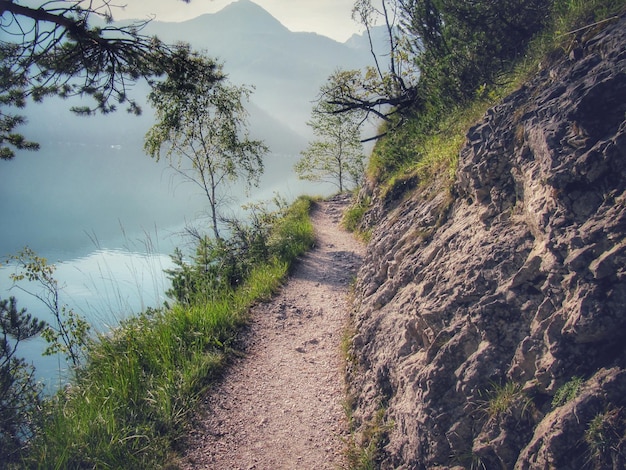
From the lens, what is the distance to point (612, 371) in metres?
→ 2.24

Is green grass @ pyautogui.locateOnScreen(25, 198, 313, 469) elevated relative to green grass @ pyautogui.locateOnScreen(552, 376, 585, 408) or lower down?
lower down

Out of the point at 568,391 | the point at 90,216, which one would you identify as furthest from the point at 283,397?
the point at 90,216

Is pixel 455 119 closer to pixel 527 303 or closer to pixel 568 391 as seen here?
pixel 527 303

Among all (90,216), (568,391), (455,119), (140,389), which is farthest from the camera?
(90,216)

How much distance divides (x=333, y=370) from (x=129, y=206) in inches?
2723

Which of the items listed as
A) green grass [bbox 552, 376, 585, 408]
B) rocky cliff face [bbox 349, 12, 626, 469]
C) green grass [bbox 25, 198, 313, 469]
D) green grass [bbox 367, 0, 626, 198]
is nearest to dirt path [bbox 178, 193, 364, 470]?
green grass [bbox 25, 198, 313, 469]

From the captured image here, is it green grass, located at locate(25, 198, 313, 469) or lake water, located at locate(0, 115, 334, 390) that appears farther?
lake water, located at locate(0, 115, 334, 390)

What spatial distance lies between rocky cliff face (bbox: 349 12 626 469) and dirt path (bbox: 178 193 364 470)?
56 cm

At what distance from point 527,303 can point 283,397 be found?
10.3 ft

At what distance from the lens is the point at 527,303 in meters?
2.95

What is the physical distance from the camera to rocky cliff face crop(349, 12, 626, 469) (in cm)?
236

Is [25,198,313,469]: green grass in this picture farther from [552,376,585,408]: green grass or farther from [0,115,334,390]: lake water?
[552,376,585,408]: green grass

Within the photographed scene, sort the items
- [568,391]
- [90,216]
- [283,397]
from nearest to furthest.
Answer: [568,391]
[283,397]
[90,216]

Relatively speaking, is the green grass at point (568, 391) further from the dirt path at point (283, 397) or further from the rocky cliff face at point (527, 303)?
the dirt path at point (283, 397)
